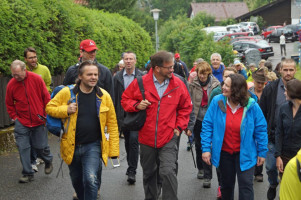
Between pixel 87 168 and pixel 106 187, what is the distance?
215 centimetres

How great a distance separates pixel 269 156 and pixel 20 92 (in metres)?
3.94

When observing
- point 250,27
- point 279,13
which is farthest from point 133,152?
point 279,13

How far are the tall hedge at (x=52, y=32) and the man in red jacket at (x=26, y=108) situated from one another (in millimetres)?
2436

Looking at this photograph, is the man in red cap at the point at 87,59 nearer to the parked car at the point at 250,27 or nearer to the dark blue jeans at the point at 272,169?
the dark blue jeans at the point at 272,169

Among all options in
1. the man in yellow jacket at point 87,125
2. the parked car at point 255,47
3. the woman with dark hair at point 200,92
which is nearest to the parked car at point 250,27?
the parked car at point 255,47

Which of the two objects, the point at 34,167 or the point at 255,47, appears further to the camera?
the point at 255,47

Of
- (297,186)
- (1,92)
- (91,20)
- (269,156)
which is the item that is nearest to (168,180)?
(269,156)

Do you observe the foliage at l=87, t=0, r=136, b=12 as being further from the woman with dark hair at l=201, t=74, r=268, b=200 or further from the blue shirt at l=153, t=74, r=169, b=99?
the woman with dark hair at l=201, t=74, r=268, b=200

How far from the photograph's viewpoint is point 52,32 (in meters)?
11.9

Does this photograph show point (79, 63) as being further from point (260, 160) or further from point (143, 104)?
point (260, 160)

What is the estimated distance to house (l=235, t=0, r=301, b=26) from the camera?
221 ft

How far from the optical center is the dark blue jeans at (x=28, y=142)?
7.49 m

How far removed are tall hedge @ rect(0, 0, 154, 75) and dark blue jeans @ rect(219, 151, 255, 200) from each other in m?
5.92

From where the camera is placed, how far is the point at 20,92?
7.43 metres
